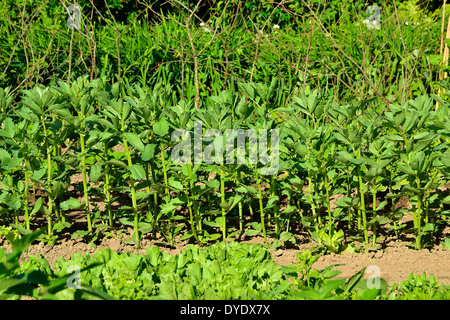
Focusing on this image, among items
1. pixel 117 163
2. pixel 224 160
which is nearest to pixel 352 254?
pixel 224 160

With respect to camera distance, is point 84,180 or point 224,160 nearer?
point 224,160

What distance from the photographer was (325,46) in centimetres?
552

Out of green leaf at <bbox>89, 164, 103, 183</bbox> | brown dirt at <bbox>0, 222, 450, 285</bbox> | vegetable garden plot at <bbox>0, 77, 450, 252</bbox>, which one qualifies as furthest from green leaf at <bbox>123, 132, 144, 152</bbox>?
brown dirt at <bbox>0, 222, 450, 285</bbox>

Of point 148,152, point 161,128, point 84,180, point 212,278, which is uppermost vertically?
point 161,128

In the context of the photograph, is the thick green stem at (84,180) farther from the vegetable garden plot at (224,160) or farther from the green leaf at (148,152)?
the green leaf at (148,152)

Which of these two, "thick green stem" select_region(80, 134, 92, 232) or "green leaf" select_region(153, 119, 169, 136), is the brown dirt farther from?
"green leaf" select_region(153, 119, 169, 136)

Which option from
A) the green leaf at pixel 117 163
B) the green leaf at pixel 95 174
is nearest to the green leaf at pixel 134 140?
the green leaf at pixel 117 163

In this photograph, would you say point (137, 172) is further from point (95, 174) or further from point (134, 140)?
point (95, 174)

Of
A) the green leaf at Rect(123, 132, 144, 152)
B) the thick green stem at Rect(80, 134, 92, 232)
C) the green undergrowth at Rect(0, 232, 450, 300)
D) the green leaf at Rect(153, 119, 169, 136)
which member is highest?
the green leaf at Rect(153, 119, 169, 136)

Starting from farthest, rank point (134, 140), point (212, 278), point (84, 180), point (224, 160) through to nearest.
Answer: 1. point (84, 180)
2. point (224, 160)
3. point (134, 140)
4. point (212, 278)
